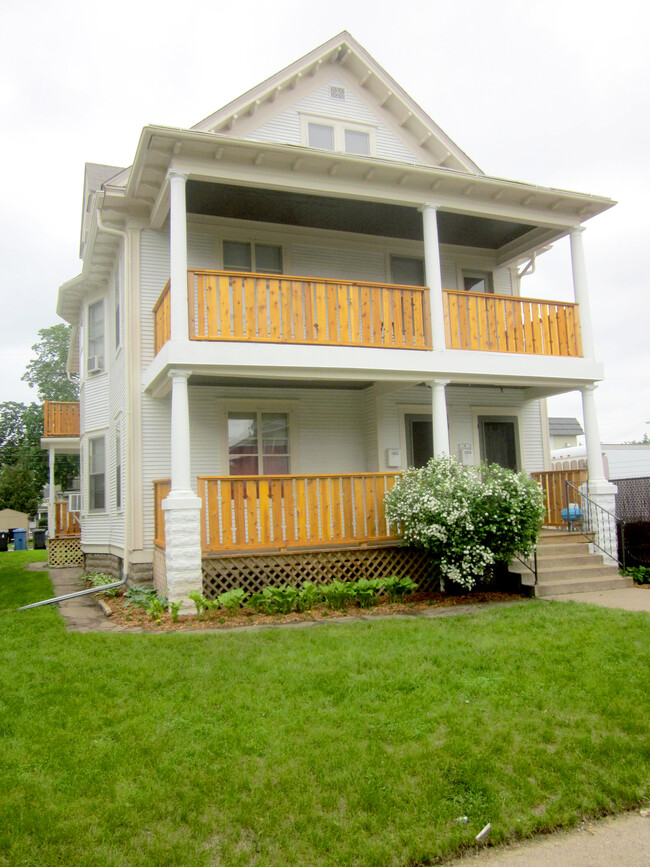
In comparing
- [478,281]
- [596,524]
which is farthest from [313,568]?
[478,281]

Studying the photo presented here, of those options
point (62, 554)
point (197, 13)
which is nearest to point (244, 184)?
point (197, 13)

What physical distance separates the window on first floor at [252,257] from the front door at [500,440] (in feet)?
17.9

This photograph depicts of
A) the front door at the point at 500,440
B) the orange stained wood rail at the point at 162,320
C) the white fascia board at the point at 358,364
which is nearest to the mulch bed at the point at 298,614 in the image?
the white fascia board at the point at 358,364

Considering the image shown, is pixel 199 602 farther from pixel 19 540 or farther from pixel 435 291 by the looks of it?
pixel 19 540

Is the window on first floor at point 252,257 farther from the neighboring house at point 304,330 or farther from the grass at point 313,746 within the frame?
the grass at point 313,746

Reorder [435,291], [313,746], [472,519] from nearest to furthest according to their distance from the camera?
[313,746]
[472,519]
[435,291]

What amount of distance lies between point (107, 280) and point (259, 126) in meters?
5.03

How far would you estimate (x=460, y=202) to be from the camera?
476 inches

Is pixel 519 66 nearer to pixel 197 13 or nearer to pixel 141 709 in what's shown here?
pixel 197 13

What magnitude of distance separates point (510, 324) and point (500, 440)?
3295 mm

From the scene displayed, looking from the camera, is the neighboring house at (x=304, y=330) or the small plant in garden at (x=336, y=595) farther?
the neighboring house at (x=304, y=330)

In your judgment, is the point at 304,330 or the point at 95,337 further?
the point at 95,337

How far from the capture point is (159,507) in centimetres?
1108

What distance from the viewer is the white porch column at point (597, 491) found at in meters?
11.9
